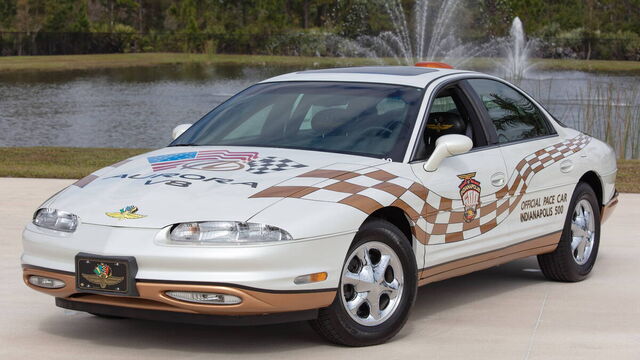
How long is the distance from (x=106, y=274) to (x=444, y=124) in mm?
2378

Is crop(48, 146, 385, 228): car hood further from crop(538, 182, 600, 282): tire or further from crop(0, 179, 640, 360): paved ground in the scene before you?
crop(538, 182, 600, 282): tire

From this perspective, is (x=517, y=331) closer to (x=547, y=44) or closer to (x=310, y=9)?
(x=547, y=44)

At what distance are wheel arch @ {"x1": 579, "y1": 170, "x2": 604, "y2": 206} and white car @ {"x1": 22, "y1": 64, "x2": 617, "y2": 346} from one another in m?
0.11

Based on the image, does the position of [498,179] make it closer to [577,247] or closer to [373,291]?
[577,247]

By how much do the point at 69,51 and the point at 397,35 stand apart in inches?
668

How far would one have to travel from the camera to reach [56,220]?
19.8ft

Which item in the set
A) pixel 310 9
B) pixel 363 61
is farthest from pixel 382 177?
pixel 310 9

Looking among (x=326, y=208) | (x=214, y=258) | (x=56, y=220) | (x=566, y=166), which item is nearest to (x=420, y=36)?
(x=566, y=166)

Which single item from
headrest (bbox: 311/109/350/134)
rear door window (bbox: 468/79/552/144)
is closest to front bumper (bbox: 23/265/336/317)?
headrest (bbox: 311/109/350/134)

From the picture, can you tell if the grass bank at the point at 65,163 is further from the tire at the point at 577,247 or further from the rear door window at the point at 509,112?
the rear door window at the point at 509,112

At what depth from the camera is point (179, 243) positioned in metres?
5.58

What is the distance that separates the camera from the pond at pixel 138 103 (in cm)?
2055

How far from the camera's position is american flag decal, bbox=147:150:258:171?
6445 mm

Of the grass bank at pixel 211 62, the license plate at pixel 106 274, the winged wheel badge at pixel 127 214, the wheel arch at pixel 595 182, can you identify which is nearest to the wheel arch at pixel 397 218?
the winged wheel badge at pixel 127 214
